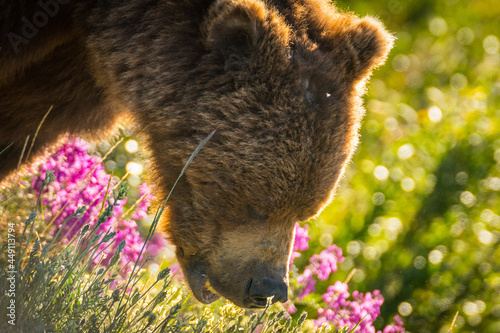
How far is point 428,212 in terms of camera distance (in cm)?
518

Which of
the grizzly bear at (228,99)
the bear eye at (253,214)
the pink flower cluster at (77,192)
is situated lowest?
the pink flower cluster at (77,192)

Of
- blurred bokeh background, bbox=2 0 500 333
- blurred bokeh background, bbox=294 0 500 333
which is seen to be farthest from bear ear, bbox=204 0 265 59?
blurred bokeh background, bbox=294 0 500 333

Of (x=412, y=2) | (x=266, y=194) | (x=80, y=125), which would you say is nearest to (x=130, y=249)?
(x=80, y=125)

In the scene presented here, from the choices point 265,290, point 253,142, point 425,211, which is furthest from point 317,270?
point 425,211

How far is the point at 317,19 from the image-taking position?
277 cm

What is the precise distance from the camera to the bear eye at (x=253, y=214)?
2.51 m

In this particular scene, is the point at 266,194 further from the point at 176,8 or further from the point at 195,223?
the point at 176,8

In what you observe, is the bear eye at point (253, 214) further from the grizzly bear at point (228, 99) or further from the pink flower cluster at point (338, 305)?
the pink flower cluster at point (338, 305)

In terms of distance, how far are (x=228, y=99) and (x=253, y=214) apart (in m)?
0.51

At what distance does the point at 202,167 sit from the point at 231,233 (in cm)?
32

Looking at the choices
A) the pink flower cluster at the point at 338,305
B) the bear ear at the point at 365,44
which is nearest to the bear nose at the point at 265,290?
the pink flower cluster at the point at 338,305

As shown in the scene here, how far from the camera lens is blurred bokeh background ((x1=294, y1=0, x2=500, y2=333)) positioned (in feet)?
15.5

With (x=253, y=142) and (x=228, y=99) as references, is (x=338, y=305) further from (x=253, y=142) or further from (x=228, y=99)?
(x=228, y=99)

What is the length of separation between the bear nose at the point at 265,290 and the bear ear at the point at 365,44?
1070 mm
